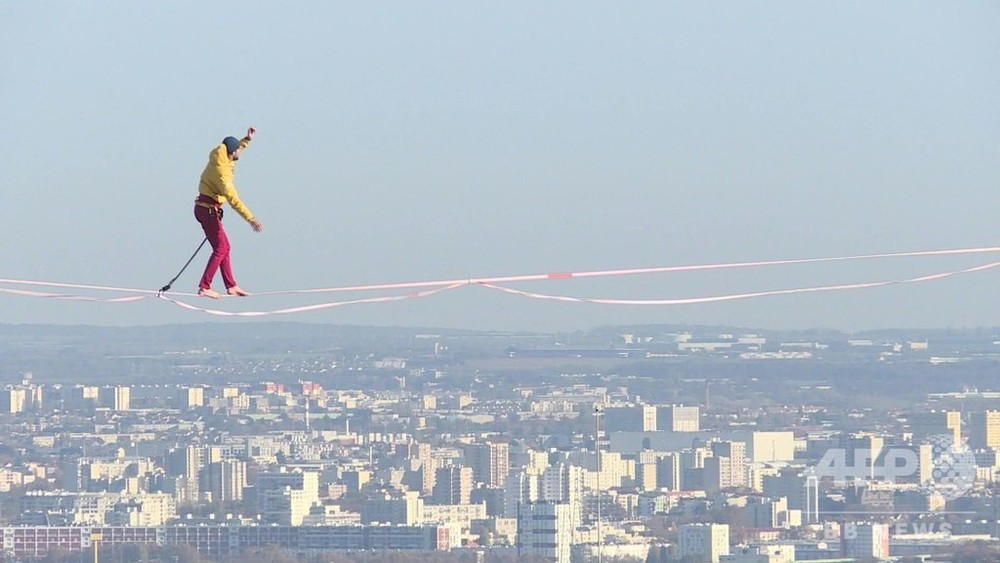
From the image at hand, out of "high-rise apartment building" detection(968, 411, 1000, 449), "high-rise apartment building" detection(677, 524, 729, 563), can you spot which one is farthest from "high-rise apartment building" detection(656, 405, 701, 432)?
"high-rise apartment building" detection(677, 524, 729, 563)

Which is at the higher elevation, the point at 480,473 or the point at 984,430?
the point at 984,430

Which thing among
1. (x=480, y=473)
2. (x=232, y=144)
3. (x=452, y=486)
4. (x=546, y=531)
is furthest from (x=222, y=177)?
(x=480, y=473)

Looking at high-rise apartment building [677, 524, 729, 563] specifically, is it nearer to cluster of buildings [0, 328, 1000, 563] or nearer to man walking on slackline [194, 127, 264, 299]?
cluster of buildings [0, 328, 1000, 563]

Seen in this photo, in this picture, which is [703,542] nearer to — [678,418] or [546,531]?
[546,531]

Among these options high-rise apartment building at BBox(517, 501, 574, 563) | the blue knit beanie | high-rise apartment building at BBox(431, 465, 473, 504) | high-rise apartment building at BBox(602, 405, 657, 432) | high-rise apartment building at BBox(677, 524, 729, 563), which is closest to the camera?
the blue knit beanie

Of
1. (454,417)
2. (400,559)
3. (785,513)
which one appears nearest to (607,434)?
(454,417)
